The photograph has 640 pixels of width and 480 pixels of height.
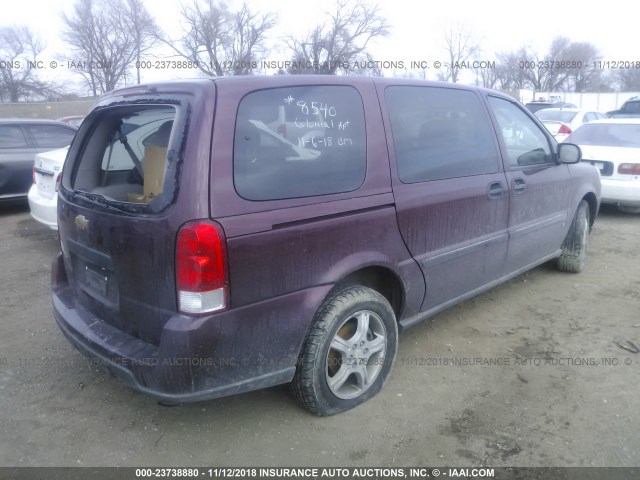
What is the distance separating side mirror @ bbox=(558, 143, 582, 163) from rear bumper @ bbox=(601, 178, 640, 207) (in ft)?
11.4

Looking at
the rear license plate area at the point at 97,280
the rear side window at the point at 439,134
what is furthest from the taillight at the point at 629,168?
the rear license plate area at the point at 97,280

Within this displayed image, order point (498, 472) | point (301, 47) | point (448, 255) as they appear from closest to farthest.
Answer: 1. point (498, 472)
2. point (448, 255)
3. point (301, 47)

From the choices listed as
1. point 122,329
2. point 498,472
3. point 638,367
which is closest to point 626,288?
point 638,367

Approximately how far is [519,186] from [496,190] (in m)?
0.34

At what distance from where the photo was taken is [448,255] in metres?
3.26

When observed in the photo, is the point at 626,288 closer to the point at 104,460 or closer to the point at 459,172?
the point at 459,172

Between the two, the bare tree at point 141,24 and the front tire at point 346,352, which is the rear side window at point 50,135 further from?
the bare tree at point 141,24

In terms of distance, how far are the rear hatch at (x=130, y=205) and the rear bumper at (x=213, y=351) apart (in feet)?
0.32

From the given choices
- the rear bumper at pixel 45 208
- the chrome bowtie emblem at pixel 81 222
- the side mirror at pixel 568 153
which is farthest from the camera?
the rear bumper at pixel 45 208

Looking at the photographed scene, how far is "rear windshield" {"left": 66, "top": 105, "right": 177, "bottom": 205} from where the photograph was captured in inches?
100

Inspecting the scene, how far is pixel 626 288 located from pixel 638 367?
1636 millimetres

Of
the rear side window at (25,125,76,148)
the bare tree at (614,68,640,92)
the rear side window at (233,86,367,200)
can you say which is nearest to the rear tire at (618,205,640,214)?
the rear side window at (233,86,367,200)

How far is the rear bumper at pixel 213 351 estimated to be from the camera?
2191mm

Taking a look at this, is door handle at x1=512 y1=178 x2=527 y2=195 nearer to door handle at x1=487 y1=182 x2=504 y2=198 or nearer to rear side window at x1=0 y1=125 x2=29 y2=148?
door handle at x1=487 y1=182 x2=504 y2=198
